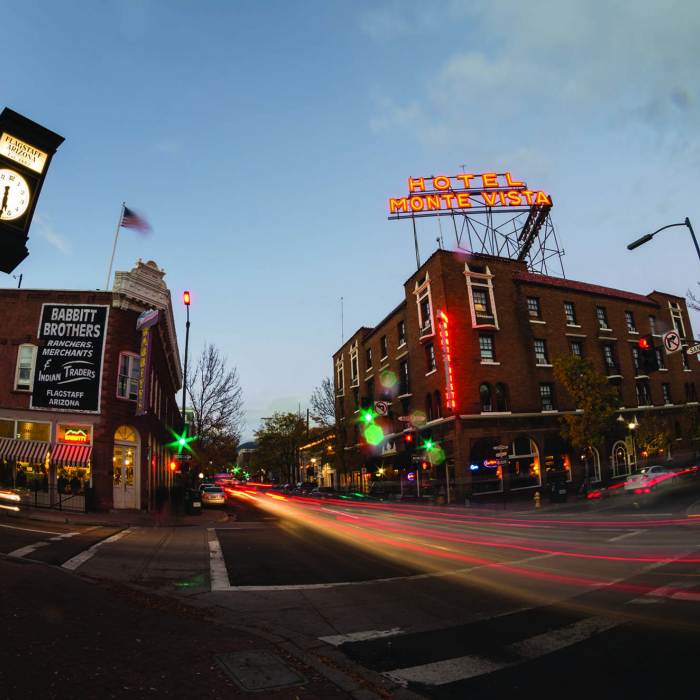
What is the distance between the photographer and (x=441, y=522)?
22219mm

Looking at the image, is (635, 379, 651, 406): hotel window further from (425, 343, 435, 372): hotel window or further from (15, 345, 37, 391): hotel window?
(15, 345, 37, 391): hotel window

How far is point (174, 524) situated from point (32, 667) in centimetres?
1806

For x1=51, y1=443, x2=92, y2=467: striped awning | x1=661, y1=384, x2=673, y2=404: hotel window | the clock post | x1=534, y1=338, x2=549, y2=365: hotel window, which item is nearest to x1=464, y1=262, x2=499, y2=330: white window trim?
x1=534, y1=338, x2=549, y2=365: hotel window

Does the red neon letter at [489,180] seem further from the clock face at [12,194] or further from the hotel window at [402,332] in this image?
the clock face at [12,194]

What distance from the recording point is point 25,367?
23.9 metres

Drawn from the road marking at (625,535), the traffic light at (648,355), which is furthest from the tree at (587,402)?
the road marking at (625,535)

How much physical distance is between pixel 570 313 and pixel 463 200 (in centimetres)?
1319

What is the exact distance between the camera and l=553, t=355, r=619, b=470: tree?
103 ft

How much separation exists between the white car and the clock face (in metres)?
32.3

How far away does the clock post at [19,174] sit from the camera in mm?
4613

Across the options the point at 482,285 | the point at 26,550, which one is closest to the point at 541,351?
the point at 482,285

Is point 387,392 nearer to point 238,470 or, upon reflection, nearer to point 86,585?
point 86,585

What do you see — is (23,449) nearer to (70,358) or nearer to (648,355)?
(70,358)

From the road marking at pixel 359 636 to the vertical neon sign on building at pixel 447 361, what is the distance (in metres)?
28.3
